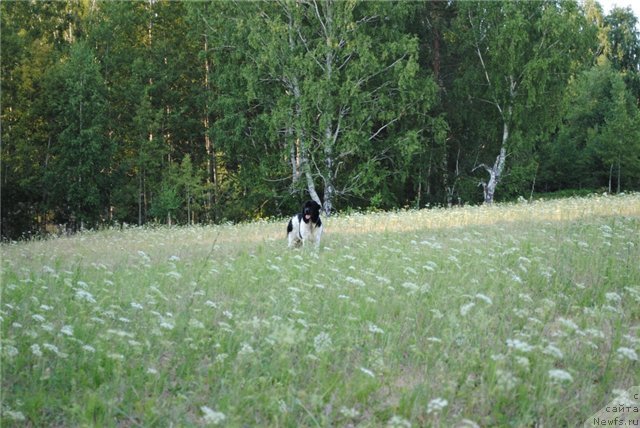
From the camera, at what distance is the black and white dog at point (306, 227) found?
43.7 ft

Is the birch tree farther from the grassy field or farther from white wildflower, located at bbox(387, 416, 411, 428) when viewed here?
white wildflower, located at bbox(387, 416, 411, 428)

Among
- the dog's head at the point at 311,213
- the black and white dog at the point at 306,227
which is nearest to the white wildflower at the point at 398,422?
the black and white dog at the point at 306,227

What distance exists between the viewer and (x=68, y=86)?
29969 millimetres

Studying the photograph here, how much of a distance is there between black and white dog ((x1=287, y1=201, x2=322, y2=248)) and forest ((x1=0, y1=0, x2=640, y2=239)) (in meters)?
13.3

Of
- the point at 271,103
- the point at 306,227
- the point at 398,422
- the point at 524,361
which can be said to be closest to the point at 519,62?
the point at 271,103

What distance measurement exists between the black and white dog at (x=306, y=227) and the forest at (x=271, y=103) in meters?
13.3

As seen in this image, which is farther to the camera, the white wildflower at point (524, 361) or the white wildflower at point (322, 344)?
the white wildflower at point (322, 344)

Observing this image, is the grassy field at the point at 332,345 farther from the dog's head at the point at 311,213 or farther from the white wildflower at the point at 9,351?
the dog's head at the point at 311,213

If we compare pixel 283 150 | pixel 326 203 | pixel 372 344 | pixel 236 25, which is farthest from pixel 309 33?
pixel 372 344

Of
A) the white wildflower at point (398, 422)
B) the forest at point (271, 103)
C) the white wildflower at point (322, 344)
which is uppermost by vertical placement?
the forest at point (271, 103)

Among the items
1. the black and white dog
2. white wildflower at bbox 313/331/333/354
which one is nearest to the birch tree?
the black and white dog

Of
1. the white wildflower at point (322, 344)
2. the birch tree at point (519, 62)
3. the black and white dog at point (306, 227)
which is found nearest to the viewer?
the white wildflower at point (322, 344)

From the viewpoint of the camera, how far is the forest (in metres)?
29.0

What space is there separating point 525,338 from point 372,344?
1.32 meters
